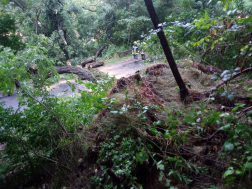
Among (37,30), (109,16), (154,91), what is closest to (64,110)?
(154,91)

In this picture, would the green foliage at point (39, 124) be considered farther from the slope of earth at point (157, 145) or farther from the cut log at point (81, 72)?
the cut log at point (81, 72)

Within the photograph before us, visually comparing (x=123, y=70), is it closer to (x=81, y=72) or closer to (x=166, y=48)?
(x=81, y=72)

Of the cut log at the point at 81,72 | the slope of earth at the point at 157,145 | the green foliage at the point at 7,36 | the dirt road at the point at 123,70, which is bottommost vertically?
the slope of earth at the point at 157,145

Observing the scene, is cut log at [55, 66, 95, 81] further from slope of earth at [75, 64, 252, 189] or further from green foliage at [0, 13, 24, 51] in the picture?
slope of earth at [75, 64, 252, 189]

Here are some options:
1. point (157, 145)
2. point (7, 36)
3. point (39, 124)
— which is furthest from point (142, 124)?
point (7, 36)

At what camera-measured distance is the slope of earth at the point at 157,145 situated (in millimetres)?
1842

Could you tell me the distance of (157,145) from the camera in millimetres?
2266

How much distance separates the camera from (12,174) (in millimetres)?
3053

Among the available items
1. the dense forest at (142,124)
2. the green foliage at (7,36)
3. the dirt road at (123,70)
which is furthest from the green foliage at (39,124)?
the green foliage at (7,36)

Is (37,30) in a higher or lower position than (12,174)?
higher

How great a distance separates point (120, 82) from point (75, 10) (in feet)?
50.1

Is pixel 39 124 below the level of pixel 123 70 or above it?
above

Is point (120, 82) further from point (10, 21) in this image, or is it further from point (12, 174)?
point (10, 21)

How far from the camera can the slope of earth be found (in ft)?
6.04
